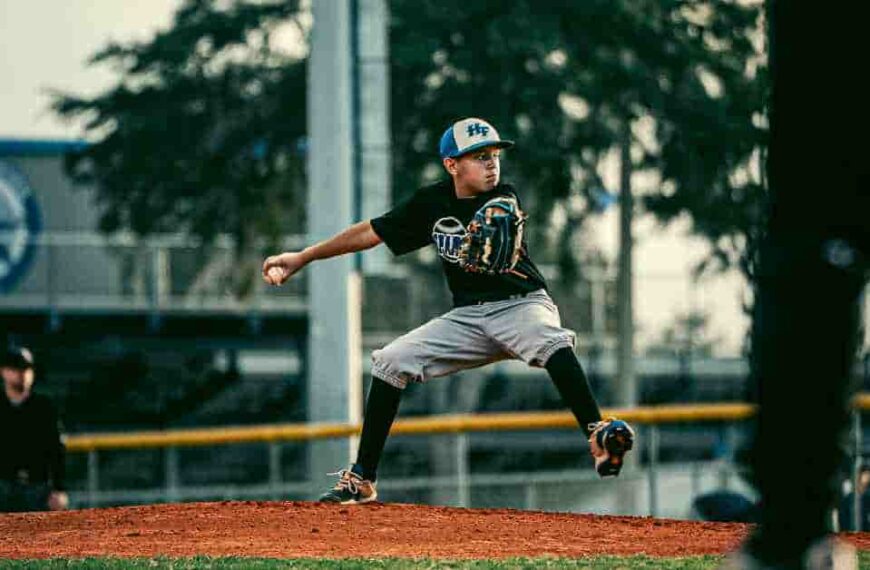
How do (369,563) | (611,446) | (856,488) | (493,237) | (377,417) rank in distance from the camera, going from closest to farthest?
1. (369,563)
2. (611,446)
3. (493,237)
4. (377,417)
5. (856,488)

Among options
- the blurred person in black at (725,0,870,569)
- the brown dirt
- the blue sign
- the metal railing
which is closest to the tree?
the blue sign

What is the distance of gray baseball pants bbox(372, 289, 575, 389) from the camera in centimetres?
820

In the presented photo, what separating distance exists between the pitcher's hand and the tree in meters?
17.8

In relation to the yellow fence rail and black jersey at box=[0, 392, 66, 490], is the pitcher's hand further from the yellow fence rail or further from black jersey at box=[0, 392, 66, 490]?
the yellow fence rail

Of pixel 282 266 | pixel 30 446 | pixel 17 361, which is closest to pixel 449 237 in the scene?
pixel 282 266

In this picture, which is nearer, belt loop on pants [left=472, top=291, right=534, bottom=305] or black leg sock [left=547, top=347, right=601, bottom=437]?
black leg sock [left=547, top=347, right=601, bottom=437]

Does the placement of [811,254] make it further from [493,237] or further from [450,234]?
[450,234]

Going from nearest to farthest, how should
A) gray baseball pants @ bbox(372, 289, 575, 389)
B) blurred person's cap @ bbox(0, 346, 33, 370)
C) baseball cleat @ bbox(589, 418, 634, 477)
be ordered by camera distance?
baseball cleat @ bbox(589, 418, 634, 477) < gray baseball pants @ bbox(372, 289, 575, 389) < blurred person's cap @ bbox(0, 346, 33, 370)

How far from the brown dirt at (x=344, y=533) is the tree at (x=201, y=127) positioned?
17.3 meters

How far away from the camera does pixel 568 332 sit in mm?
8320

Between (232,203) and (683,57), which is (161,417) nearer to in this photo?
(232,203)

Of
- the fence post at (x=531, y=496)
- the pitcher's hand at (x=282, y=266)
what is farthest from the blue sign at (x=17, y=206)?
the pitcher's hand at (x=282, y=266)

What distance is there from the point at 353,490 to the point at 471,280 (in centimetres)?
123

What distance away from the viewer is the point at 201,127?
2705cm
